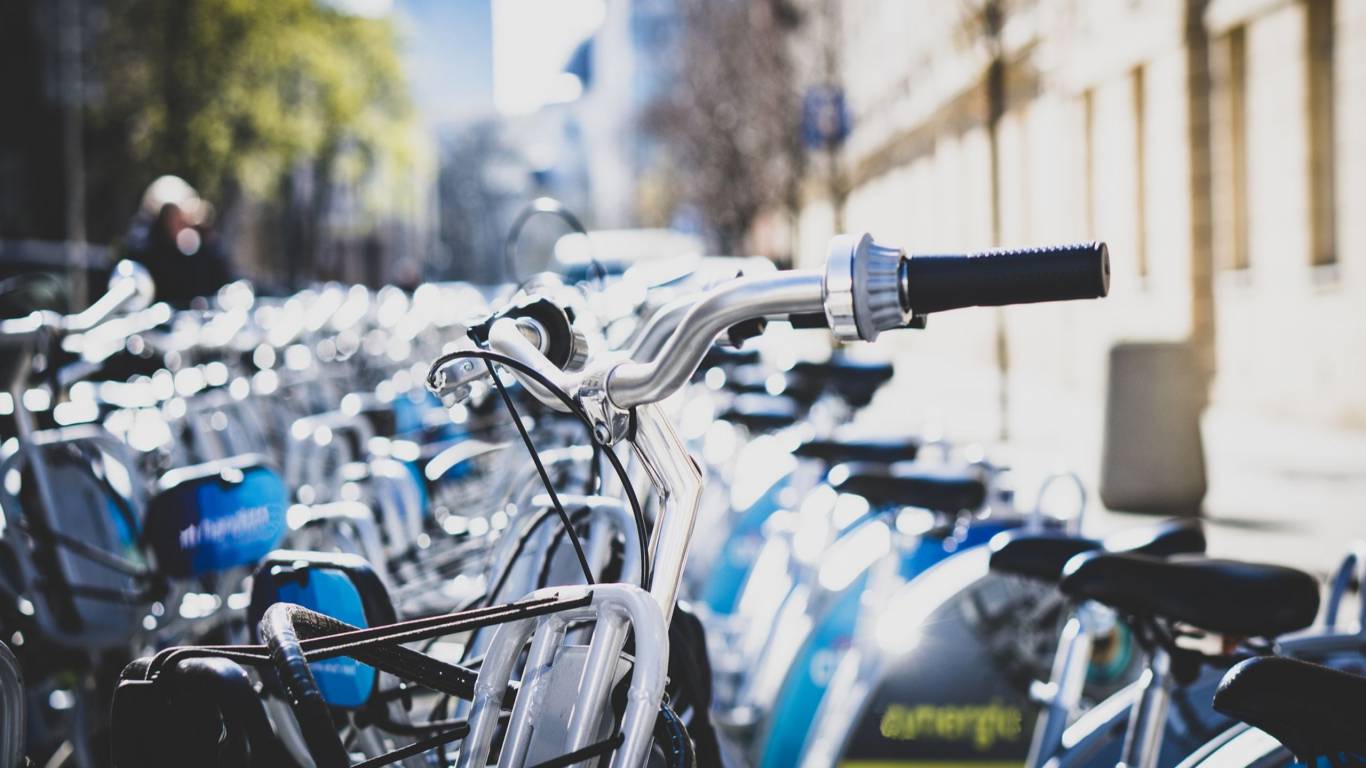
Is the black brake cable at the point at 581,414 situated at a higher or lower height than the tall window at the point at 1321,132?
lower

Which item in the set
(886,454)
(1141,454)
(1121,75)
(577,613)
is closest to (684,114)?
(1121,75)

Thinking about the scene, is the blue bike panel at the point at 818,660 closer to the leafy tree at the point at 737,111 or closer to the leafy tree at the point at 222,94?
the leafy tree at the point at 737,111

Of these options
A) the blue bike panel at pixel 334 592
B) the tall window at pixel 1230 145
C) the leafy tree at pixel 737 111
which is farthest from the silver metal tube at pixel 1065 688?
the leafy tree at pixel 737 111

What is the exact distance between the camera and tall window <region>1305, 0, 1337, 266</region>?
10883 mm

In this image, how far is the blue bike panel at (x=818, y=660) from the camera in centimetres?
373

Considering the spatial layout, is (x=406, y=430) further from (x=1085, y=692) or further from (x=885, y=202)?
(x=885, y=202)

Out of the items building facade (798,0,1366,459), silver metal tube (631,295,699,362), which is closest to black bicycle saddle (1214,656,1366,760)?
silver metal tube (631,295,699,362)

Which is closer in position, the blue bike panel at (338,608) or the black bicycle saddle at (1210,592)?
the blue bike panel at (338,608)

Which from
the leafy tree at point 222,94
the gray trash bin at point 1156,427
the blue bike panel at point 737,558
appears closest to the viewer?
the blue bike panel at point 737,558

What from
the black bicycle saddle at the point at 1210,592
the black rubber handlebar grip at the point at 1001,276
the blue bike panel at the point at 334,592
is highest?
the black rubber handlebar grip at the point at 1001,276

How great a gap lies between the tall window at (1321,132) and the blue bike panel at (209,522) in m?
9.64

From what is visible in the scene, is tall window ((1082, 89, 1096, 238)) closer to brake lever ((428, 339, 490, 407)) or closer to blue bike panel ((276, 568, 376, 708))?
blue bike panel ((276, 568, 376, 708))

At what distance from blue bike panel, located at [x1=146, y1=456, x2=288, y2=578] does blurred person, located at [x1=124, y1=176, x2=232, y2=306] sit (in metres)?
5.44

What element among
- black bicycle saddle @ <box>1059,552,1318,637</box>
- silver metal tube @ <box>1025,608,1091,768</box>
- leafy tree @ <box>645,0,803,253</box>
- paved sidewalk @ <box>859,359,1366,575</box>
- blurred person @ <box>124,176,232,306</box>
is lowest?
paved sidewalk @ <box>859,359,1366,575</box>
